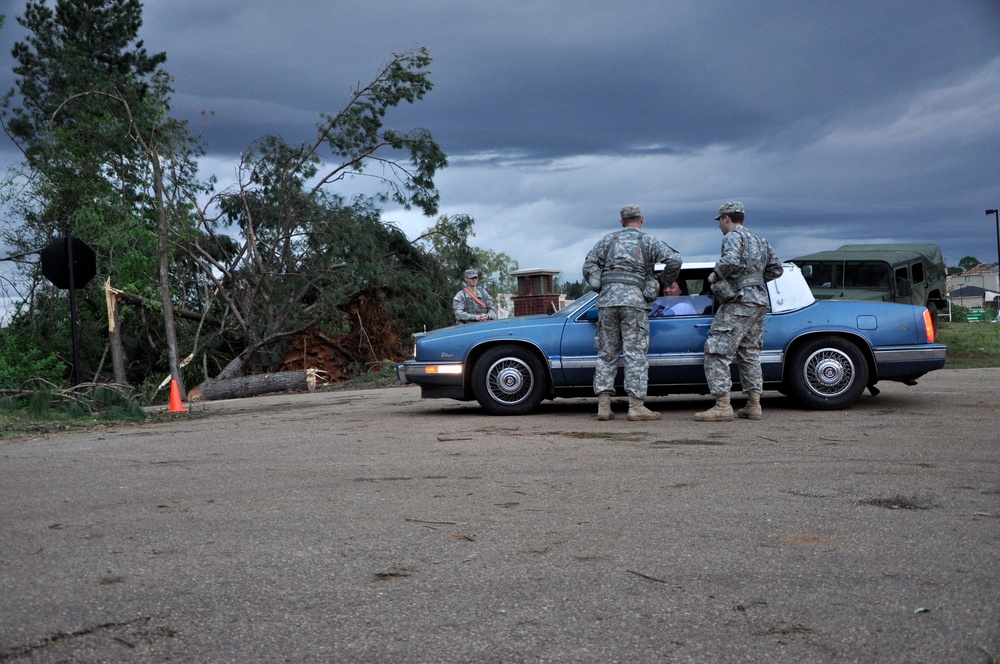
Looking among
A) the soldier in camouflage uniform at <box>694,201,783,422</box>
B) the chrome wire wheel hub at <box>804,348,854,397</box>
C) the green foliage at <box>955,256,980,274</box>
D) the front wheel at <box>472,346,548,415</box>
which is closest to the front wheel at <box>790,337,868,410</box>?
the chrome wire wheel hub at <box>804,348,854,397</box>

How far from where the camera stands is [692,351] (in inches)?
370

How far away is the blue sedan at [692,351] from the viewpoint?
30.5ft

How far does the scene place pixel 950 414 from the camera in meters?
8.71

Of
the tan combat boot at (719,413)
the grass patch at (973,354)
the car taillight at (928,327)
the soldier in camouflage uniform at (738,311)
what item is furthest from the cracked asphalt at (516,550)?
the grass patch at (973,354)

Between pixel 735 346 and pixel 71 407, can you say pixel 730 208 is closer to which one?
pixel 735 346

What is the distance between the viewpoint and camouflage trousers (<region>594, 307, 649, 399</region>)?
8969mm

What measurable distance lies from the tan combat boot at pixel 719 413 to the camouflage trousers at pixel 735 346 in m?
0.07

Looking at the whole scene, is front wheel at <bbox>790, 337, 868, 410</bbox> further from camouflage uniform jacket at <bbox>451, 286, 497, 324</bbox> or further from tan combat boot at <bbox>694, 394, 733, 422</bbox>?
camouflage uniform jacket at <bbox>451, 286, 497, 324</bbox>

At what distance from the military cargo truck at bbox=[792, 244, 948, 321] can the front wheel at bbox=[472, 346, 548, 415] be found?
10398 millimetres

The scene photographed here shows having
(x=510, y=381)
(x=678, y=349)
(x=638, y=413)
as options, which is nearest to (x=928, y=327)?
(x=678, y=349)

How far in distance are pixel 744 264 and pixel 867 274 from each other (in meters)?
11.7

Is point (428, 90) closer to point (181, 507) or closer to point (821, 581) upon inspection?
point (181, 507)

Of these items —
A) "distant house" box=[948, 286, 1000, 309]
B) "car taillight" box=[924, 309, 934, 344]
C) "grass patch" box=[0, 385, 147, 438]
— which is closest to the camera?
"car taillight" box=[924, 309, 934, 344]

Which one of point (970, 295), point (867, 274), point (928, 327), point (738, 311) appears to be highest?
point (970, 295)
